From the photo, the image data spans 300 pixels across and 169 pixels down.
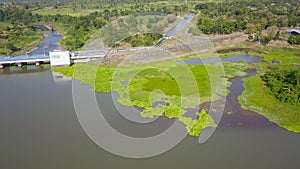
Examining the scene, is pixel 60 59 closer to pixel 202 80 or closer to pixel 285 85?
pixel 202 80

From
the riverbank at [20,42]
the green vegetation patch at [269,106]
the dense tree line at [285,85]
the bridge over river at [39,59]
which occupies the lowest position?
the riverbank at [20,42]

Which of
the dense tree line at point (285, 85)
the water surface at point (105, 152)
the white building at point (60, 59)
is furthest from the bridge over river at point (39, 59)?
the dense tree line at point (285, 85)

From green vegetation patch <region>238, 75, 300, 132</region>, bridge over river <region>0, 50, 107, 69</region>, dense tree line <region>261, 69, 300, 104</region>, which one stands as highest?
dense tree line <region>261, 69, 300, 104</region>

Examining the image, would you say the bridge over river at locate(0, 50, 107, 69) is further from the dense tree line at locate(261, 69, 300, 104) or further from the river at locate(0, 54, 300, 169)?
the dense tree line at locate(261, 69, 300, 104)

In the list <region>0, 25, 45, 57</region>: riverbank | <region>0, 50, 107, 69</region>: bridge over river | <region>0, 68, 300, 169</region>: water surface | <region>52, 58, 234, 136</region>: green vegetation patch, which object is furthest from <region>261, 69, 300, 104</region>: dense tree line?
<region>0, 25, 45, 57</region>: riverbank

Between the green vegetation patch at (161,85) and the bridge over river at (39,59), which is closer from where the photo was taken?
the green vegetation patch at (161,85)

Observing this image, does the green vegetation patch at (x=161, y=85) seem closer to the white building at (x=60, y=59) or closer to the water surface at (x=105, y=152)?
the white building at (x=60, y=59)

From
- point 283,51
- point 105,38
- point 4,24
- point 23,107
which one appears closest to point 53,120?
point 23,107

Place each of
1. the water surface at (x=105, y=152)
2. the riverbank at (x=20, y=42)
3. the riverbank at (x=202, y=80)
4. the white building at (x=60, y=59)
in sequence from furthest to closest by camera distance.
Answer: the riverbank at (x=20, y=42)
the white building at (x=60, y=59)
the riverbank at (x=202, y=80)
the water surface at (x=105, y=152)
